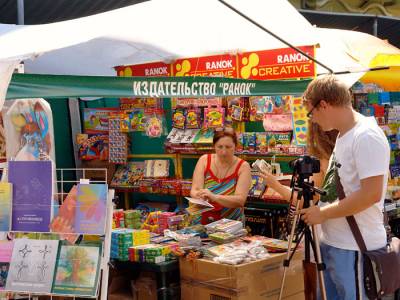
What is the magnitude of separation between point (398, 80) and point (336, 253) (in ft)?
14.0

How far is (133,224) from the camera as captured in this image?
4781 mm

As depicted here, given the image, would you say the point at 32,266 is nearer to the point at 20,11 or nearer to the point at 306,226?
the point at 306,226

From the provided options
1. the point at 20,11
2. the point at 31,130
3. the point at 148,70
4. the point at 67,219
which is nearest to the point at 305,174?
the point at 67,219

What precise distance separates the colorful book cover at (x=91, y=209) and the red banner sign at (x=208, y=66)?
9.38ft

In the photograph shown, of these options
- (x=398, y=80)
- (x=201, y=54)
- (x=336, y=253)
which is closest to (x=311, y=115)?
(x=336, y=253)

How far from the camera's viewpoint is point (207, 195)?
16.0ft

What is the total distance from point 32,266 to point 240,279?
1.23 m

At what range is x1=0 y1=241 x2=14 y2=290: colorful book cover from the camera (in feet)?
11.2

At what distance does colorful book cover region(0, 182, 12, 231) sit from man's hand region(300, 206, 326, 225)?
1.64 m

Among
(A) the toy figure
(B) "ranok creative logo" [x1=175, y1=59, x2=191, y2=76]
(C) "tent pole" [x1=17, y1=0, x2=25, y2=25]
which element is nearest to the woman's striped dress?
(B) "ranok creative logo" [x1=175, y1=59, x2=191, y2=76]

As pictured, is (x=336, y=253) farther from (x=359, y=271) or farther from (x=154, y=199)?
(x=154, y=199)

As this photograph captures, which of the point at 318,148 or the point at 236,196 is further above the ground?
the point at 318,148

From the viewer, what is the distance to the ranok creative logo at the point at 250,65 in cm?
570

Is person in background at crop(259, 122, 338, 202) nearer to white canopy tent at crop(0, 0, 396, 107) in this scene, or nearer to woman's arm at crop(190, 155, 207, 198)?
white canopy tent at crop(0, 0, 396, 107)
